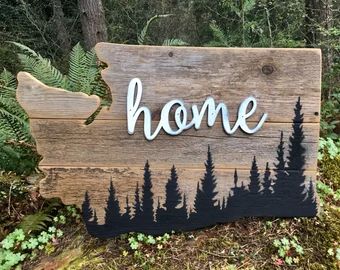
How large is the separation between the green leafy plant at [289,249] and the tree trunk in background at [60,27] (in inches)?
252

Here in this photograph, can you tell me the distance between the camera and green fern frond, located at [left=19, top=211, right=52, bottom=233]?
237 cm

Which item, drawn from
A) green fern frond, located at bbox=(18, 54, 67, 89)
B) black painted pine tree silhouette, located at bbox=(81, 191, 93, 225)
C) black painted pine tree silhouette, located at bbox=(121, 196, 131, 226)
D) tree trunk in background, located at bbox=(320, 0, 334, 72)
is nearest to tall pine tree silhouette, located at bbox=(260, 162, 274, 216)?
black painted pine tree silhouette, located at bbox=(121, 196, 131, 226)

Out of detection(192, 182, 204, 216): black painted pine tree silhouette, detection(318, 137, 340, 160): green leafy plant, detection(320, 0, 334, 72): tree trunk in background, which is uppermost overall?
detection(320, 0, 334, 72): tree trunk in background

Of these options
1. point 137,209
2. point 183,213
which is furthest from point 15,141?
point 183,213

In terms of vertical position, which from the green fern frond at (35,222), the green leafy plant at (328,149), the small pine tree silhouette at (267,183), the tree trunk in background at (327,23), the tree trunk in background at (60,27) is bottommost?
the green fern frond at (35,222)

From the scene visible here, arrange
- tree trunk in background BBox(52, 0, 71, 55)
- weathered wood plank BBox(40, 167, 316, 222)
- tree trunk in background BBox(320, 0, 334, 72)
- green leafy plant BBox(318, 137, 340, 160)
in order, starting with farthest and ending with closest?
tree trunk in background BBox(52, 0, 71, 55) < tree trunk in background BBox(320, 0, 334, 72) < green leafy plant BBox(318, 137, 340, 160) < weathered wood plank BBox(40, 167, 316, 222)

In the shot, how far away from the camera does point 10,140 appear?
8.91ft

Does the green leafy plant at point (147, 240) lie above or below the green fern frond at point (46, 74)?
below

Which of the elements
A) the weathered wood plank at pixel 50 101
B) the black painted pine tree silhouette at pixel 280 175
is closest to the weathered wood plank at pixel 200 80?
the weathered wood plank at pixel 50 101

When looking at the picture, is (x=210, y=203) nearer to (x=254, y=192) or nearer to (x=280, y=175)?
(x=254, y=192)

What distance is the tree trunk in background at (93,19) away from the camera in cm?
593

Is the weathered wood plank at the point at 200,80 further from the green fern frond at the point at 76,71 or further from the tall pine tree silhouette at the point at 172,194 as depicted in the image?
the green fern frond at the point at 76,71

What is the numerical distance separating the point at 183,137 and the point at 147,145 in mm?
191

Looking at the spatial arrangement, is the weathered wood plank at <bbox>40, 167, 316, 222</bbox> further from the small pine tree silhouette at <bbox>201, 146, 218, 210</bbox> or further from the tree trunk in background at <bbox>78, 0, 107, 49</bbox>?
the tree trunk in background at <bbox>78, 0, 107, 49</bbox>
